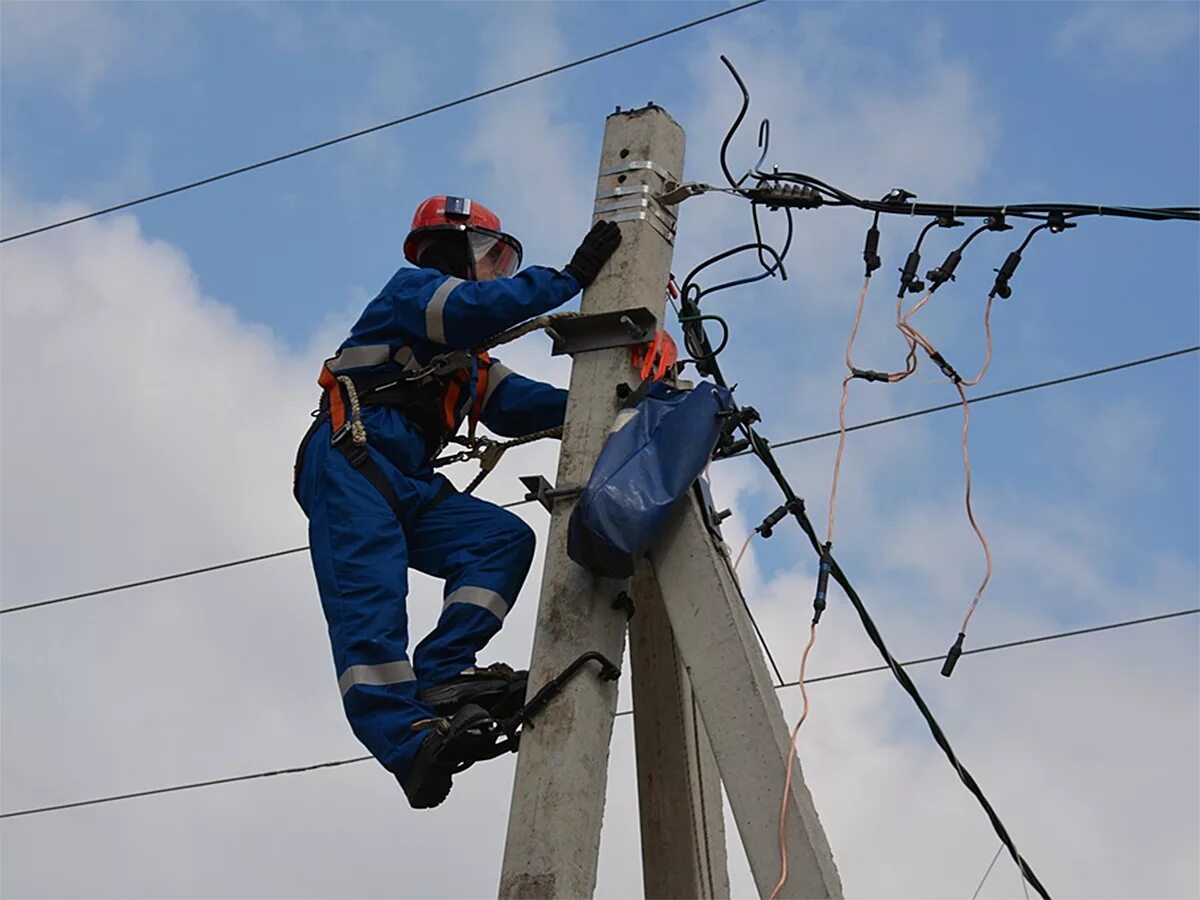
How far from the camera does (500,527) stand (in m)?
4.68

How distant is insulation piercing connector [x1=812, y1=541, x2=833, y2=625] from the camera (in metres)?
4.01

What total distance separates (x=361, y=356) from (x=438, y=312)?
1.05 ft

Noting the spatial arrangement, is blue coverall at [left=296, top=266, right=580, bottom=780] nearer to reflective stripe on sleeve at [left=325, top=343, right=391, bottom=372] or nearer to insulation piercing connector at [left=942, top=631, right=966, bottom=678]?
reflective stripe on sleeve at [left=325, top=343, right=391, bottom=372]

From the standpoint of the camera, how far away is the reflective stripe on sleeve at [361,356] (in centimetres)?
480

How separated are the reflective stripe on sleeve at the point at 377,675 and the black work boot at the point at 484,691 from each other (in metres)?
0.07

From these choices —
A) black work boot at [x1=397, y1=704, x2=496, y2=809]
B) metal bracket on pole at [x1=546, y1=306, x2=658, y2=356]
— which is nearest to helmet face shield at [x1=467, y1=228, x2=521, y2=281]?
metal bracket on pole at [x1=546, y1=306, x2=658, y2=356]

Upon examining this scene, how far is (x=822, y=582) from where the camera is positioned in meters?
4.07

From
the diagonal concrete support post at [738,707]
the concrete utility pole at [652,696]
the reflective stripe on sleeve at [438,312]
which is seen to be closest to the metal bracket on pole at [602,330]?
the concrete utility pole at [652,696]

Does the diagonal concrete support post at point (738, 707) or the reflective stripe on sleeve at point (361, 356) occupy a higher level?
the reflective stripe on sleeve at point (361, 356)

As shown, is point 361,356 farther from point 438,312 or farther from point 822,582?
point 822,582

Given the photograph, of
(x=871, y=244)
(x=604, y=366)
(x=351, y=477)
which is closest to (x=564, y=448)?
(x=604, y=366)

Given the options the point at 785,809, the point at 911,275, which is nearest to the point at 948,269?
the point at 911,275

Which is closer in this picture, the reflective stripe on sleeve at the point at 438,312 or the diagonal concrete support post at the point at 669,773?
the diagonal concrete support post at the point at 669,773

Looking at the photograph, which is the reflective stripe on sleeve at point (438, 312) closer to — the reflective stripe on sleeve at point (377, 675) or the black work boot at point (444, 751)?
the reflective stripe on sleeve at point (377, 675)
